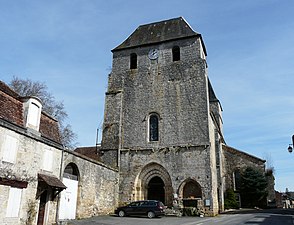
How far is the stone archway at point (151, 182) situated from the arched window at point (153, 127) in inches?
86.9

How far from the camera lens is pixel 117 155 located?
2216 cm

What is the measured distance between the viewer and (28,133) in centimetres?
1202

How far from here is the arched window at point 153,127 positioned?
22359 millimetres

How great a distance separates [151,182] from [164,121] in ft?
16.2

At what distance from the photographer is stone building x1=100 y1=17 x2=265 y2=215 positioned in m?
20.4

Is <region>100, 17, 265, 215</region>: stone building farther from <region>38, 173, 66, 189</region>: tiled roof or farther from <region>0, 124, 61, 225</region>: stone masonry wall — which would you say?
<region>0, 124, 61, 225</region>: stone masonry wall

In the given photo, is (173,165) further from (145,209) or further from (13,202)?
(13,202)

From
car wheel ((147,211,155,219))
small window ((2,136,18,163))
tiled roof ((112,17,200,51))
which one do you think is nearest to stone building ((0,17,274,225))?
tiled roof ((112,17,200,51))

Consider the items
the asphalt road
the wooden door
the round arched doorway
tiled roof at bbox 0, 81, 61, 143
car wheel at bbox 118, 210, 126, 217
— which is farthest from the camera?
the round arched doorway

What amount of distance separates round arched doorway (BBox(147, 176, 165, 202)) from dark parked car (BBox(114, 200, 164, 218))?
3690mm

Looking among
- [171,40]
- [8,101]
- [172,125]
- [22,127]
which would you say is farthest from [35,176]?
[171,40]

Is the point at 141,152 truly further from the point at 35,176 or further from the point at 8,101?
the point at 8,101

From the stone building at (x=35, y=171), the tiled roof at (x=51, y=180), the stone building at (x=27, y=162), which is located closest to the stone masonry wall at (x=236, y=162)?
the stone building at (x=35, y=171)

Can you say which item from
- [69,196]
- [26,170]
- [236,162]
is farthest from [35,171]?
[236,162]
